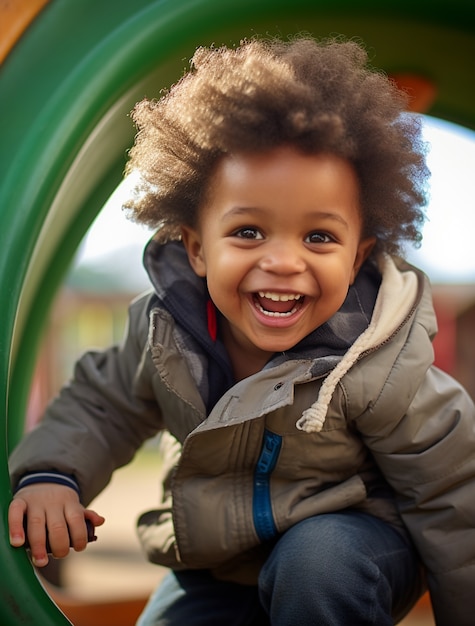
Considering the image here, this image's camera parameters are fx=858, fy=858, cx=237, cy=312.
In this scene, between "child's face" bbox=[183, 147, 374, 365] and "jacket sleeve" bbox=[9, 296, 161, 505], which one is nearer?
"child's face" bbox=[183, 147, 374, 365]

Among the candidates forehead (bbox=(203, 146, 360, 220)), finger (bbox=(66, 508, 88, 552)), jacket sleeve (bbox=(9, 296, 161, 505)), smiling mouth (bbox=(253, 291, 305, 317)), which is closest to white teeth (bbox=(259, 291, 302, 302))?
smiling mouth (bbox=(253, 291, 305, 317))

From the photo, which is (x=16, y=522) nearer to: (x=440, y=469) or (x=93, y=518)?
(x=93, y=518)

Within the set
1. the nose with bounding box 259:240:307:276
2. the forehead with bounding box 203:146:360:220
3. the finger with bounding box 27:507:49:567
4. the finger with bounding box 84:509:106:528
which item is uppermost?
the forehead with bounding box 203:146:360:220

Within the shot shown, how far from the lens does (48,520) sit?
1.08 metres

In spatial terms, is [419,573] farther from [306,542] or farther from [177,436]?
[177,436]

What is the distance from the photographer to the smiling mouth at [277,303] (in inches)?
40.2

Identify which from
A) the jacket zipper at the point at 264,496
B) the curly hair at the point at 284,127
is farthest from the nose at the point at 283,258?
the jacket zipper at the point at 264,496

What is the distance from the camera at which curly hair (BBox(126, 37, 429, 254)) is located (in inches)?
38.5

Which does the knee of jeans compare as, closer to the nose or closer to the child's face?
the child's face

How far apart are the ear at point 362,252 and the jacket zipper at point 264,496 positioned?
10.1 inches

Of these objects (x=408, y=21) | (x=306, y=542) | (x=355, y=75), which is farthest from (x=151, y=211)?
(x=408, y=21)

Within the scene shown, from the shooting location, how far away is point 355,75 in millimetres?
1029

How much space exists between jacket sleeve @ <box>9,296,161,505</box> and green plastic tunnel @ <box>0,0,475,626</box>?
0.08 meters

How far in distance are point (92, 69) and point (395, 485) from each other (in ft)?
2.29
